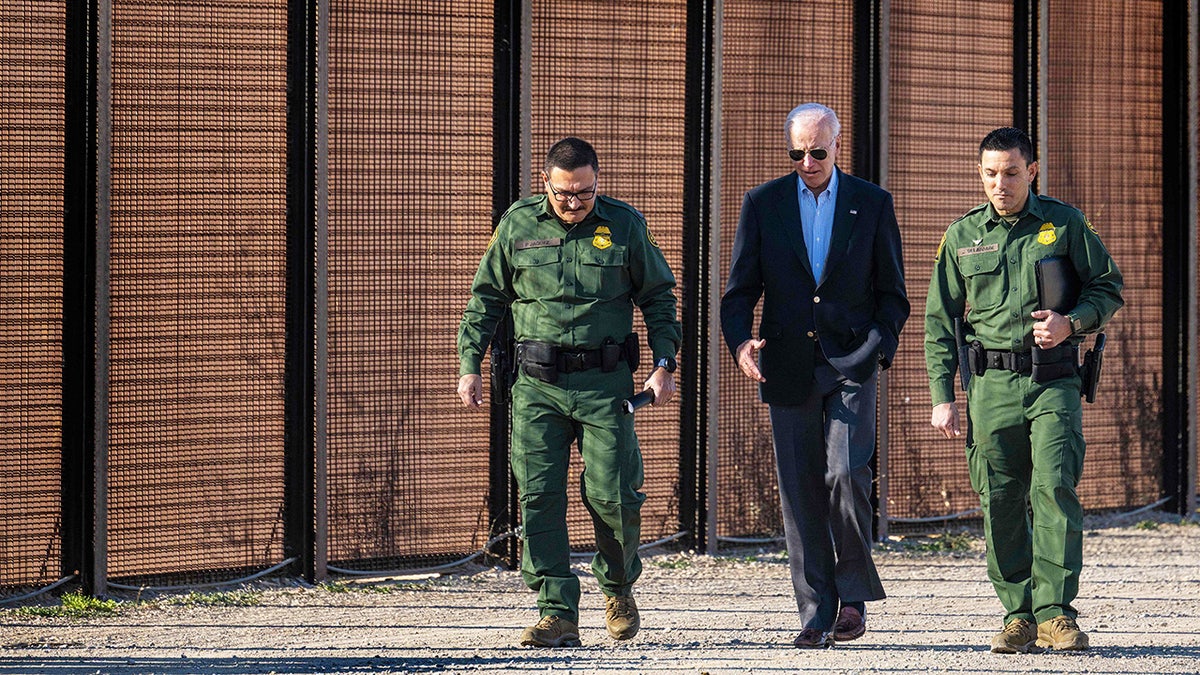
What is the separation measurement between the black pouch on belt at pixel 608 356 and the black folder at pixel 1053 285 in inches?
60.5

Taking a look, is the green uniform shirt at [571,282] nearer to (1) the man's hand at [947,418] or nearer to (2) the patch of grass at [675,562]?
(1) the man's hand at [947,418]

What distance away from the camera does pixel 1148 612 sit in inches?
278

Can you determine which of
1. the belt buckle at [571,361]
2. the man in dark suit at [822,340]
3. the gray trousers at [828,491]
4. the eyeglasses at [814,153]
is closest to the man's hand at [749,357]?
the man in dark suit at [822,340]

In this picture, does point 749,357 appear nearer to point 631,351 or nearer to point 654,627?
point 631,351

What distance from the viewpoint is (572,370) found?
6.23 metres

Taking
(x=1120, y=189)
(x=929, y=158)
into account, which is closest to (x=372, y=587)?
(x=929, y=158)

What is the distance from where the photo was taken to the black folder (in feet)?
19.7

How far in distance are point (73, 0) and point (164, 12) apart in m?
0.38

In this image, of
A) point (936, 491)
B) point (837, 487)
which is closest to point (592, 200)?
point (837, 487)

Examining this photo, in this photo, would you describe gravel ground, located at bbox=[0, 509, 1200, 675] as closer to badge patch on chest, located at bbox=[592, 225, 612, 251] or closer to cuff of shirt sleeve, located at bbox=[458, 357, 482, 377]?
cuff of shirt sleeve, located at bbox=[458, 357, 482, 377]

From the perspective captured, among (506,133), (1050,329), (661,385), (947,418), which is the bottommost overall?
(947,418)

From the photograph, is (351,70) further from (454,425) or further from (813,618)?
(813,618)

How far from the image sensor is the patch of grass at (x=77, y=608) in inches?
275

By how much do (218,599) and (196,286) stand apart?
137 cm
